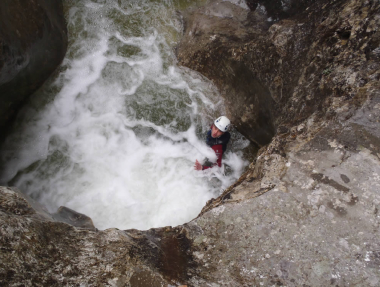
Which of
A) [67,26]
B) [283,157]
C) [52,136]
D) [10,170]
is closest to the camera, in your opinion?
[283,157]

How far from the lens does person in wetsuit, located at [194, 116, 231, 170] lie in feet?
13.9

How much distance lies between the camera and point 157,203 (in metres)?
4.36

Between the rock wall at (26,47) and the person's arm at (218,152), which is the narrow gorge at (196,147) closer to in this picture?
the rock wall at (26,47)

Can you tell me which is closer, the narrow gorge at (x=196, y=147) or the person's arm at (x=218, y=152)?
the narrow gorge at (x=196, y=147)

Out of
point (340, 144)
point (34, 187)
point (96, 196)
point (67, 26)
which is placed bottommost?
point (340, 144)

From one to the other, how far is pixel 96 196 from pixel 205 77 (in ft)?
10.0

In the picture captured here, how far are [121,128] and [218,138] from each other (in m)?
1.89

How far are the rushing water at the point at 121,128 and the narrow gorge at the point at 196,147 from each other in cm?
2

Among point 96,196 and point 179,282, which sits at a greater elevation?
point 96,196

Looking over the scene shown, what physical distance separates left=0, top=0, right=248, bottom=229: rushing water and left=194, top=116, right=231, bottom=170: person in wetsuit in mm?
223

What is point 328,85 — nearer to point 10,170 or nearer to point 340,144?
point 340,144

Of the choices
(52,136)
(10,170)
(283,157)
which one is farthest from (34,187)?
(283,157)

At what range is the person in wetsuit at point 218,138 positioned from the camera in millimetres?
4230

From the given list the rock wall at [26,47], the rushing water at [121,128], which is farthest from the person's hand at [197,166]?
the rock wall at [26,47]
